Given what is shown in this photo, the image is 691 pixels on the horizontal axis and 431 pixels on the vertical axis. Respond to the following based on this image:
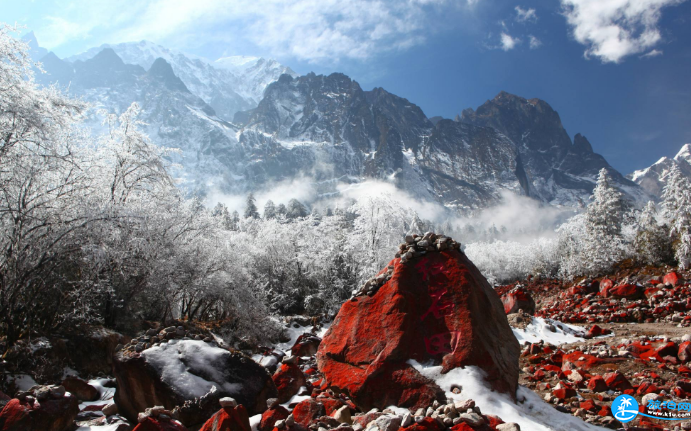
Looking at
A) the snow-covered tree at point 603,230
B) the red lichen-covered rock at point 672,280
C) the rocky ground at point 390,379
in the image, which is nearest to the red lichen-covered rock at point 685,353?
the rocky ground at point 390,379

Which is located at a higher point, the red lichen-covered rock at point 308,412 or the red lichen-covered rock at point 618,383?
the red lichen-covered rock at point 618,383

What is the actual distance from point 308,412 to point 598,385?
16.1 feet

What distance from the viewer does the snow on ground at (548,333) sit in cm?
1139

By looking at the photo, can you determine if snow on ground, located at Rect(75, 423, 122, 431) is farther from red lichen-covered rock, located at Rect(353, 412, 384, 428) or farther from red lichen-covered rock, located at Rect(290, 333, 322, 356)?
red lichen-covered rock, located at Rect(290, 333, 322, 356)

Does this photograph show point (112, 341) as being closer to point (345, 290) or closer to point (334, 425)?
point (334, 425)

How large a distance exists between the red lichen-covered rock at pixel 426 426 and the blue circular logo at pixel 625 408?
9.20 feet

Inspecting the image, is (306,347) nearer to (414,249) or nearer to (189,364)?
(189,364)

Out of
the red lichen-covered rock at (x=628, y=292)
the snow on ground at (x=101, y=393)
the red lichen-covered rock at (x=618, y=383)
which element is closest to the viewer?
the red lichen-covered rock at (x=618, y=383)

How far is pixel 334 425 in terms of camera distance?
4738mm

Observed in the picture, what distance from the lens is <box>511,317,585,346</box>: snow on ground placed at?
448 inches

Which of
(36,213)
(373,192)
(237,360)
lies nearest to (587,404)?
(237,360)

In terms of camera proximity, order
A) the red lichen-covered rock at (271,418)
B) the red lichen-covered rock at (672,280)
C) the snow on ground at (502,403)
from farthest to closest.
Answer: the red lichen-covered rock at (672,280) < the red lichen-covered rock at (271,418) < the snow on ground at (502,403)

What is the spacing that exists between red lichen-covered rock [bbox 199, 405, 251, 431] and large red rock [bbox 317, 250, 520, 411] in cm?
177

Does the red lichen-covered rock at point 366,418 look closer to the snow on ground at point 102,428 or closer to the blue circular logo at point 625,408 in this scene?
the blue circular logo at point 625,408
